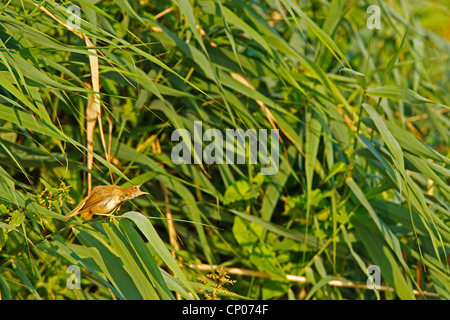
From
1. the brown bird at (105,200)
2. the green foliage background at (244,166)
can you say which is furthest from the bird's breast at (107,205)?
the green foliage background at (244,166)

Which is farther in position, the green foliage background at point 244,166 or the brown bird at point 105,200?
the green foliage background at point 244,166

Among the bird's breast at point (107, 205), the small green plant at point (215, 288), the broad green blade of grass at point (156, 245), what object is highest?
the bird's breast at point (107, 205)

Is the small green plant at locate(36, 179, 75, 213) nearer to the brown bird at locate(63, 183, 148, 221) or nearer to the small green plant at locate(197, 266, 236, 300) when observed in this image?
the brown bird at locate(63, 183, 148, 221)

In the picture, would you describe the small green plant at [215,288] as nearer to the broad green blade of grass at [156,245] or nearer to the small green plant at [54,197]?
the broad green blade of grass at [156,245]

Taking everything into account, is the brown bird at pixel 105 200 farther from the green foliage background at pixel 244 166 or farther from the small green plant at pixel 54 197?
the green foliage background at pixel 244 166

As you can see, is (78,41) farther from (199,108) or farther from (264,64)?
(264,64)

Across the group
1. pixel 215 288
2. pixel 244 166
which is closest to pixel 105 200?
pixel 215 288

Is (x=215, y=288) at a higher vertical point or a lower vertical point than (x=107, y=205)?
lower

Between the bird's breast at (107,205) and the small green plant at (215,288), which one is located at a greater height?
the bird's breast at (107,205)

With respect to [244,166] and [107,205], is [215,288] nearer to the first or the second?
[107,205]

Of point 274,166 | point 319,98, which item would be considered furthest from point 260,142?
point 319,98

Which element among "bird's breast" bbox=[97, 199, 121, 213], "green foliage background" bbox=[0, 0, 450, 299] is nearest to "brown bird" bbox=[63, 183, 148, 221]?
"bird's breast" bbox=[97, 199, 121, 213]
